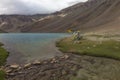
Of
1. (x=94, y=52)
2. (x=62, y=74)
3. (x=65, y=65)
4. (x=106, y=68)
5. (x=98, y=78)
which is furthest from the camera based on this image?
(x=94, y=52)

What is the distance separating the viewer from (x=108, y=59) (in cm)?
4769

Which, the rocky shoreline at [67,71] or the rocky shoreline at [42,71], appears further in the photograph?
the rocky shoreline at [42,71]

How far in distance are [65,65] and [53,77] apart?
8281 millimetres

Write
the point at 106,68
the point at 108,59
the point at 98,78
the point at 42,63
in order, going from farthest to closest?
1. the point at 108,59
2. the point at 42,63
3. the point at 106,68
4. the point at 98,78

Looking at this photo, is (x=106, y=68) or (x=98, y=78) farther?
(x=106, y=68)

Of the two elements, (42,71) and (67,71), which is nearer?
(67,71)

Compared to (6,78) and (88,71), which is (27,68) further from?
(88,71)

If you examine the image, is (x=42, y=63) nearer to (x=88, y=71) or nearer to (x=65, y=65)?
(x=65, y=65)

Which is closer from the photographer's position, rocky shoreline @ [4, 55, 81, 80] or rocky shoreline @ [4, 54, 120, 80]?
rocky shoreline @ [4, 54, 120, 80]

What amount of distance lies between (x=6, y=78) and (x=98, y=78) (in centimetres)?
1335

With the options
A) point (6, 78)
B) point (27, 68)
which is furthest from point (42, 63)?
point (6, 78)

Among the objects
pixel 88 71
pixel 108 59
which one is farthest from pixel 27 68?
pixel 108 59

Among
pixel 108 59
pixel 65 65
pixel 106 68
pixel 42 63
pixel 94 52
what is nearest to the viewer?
pixel 106 68

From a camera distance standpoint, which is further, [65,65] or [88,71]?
[65,65]
